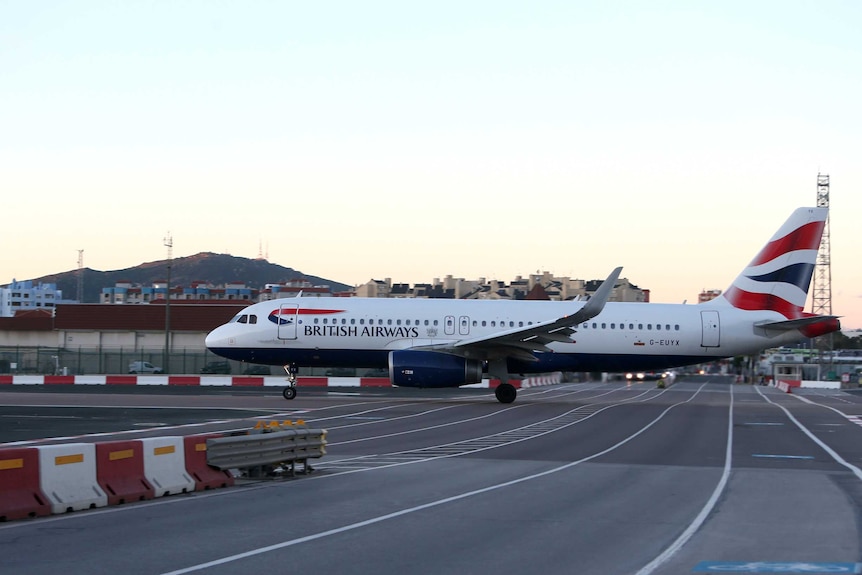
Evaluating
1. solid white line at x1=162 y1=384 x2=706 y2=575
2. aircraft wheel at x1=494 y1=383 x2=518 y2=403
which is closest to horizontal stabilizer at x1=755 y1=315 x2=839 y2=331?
aircraft wheel at x1=494 y1=383 x2=518 y2=403

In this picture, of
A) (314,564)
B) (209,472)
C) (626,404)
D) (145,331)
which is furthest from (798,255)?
(145,331)

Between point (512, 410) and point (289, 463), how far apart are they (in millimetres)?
18141

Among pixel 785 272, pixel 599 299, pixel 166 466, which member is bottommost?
pixel 166 466

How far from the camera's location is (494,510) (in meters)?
12.3

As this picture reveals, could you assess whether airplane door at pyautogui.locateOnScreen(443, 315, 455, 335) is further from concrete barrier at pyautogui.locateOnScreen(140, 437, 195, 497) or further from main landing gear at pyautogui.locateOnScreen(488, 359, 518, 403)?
concrete barrier at pyautogui.locateOnScreen(140, 437, 195, 497)

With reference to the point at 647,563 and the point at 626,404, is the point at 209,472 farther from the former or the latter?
the point at 626,404

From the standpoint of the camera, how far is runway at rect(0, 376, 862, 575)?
9273mm

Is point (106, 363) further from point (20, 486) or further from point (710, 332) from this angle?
point (20, 486)

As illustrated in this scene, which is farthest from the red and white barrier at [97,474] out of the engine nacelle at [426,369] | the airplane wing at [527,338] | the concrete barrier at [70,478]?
the airplane wing at [527,338]

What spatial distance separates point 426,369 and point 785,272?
15337 millimetres

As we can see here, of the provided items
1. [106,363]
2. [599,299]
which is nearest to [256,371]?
[106,363]

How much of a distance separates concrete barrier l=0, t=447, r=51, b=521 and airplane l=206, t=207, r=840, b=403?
23.1 metres

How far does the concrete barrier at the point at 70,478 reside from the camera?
11.9 meters

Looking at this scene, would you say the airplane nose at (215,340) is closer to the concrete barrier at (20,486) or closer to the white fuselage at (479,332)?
the white fuselage at (479,332)
